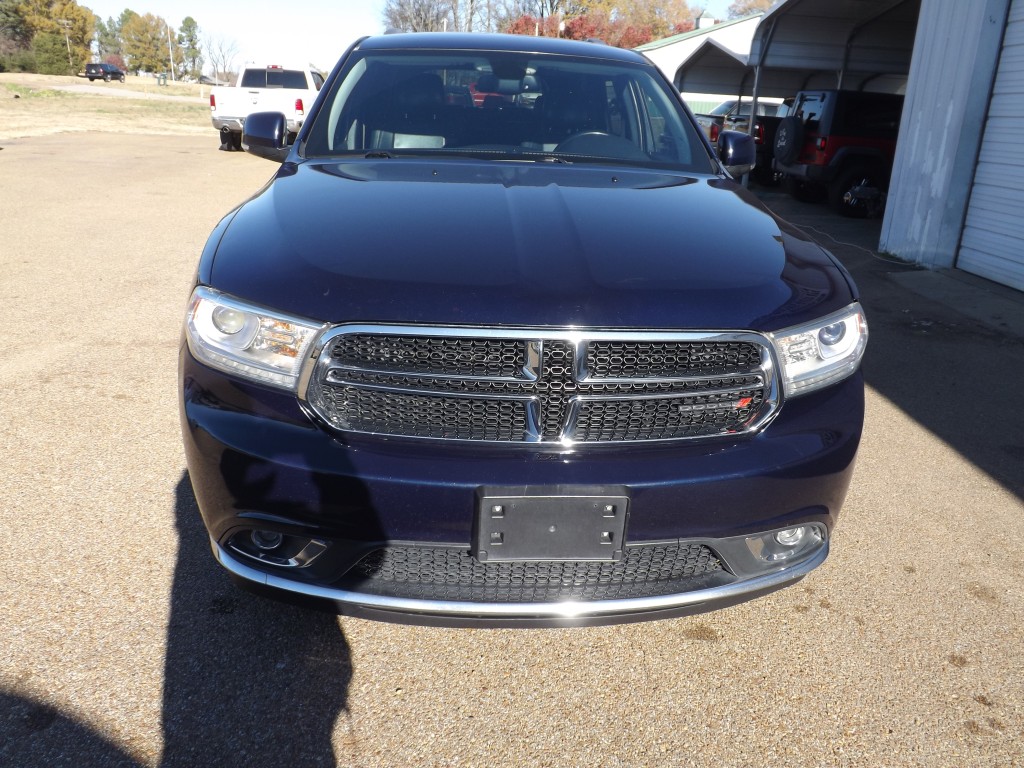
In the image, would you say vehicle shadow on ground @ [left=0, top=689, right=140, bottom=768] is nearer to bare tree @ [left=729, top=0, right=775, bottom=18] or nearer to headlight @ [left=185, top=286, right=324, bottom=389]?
headlight @ [left=185, top=286, right=324, bottom=389]

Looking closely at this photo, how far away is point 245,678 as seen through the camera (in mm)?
2285

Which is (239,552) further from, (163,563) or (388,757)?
(163,563)

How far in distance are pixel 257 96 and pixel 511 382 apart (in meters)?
19.2

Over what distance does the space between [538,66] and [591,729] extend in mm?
2778

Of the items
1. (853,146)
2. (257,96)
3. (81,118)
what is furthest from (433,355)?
(81,118)

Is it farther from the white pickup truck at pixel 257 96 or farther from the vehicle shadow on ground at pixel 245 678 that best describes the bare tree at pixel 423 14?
the vehicle shadow on ground at pixel 245 678

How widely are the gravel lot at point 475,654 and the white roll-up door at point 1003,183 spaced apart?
13.6ft

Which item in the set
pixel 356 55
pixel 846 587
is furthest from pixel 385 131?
pixel 846 587

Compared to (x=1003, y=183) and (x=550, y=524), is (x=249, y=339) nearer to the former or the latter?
(x=550, y=524)

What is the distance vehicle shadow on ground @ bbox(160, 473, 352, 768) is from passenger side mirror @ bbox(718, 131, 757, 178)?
258 cm

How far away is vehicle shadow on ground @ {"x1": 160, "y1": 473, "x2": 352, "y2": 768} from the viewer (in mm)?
2059

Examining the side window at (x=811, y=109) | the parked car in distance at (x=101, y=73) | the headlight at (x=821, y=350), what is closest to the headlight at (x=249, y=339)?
the headlight at (x=821, y=350)

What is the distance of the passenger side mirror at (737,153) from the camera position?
3.77 m

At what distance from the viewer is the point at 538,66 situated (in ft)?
12.3
